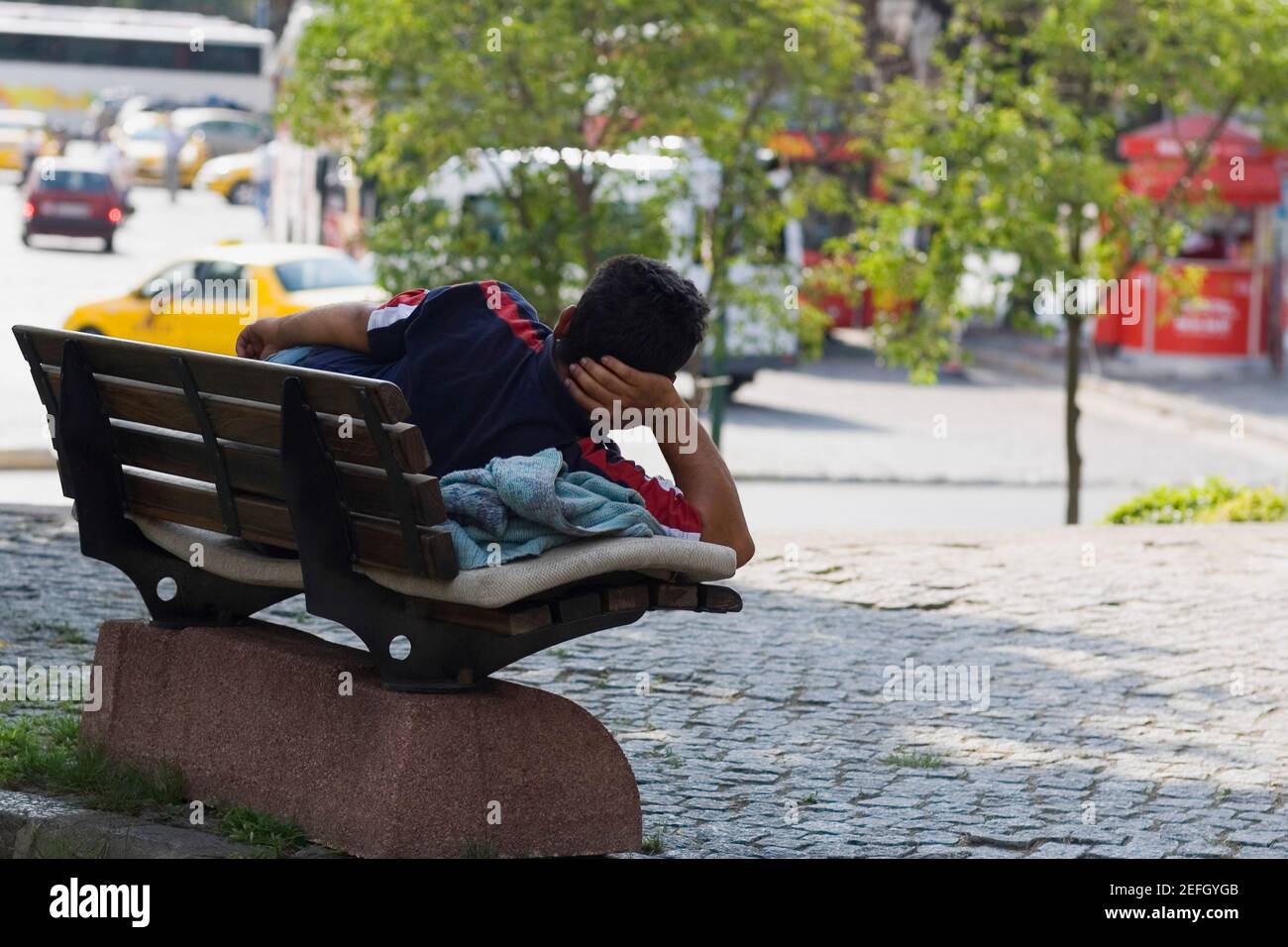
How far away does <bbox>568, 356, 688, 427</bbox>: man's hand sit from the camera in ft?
15.4

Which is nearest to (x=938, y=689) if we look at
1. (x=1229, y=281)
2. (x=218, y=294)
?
(x=218, y=294)

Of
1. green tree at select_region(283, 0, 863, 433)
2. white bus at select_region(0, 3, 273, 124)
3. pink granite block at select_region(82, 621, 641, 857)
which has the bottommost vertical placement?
pink granite block at select_region(82, 621, 641, 857)

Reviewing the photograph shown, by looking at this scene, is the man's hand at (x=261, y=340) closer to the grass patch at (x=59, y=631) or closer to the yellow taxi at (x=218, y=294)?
the grass patch at (x=59, y=631)

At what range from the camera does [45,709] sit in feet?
20.2

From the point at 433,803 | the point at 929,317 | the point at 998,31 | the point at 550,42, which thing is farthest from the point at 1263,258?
the point at 433,803

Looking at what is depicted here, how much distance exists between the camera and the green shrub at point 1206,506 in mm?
12125

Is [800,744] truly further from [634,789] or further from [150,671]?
[150,671]

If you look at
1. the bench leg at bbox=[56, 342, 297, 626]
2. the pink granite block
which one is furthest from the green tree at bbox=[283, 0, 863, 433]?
the pink granite block

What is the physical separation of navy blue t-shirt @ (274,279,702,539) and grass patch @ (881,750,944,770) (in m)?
1.46

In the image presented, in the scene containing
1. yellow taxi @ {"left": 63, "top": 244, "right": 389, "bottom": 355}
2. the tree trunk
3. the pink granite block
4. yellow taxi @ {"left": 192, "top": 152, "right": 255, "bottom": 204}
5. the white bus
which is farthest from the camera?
the white bus

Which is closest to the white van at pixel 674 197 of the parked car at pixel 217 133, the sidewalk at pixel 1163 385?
the sidewalk at pixel 1163 385

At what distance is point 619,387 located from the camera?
15.4ft

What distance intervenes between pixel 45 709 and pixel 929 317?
896 cm

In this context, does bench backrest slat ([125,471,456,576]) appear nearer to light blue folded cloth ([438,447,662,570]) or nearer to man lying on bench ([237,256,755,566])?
light blue folded cloth ([438,447,662,570])
